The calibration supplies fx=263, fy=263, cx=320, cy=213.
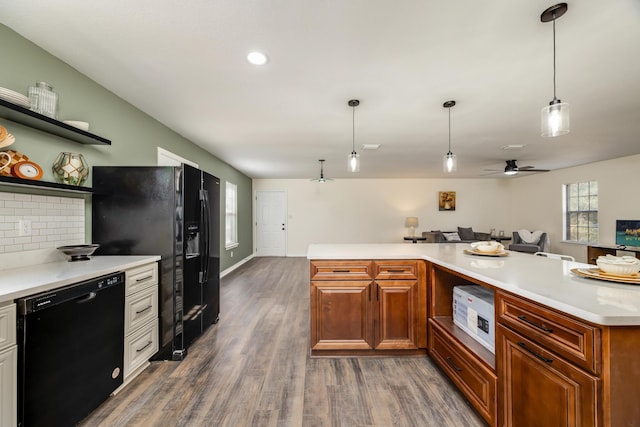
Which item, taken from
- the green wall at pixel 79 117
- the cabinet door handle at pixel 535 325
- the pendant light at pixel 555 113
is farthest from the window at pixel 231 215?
the pendant light at pixel 555 113

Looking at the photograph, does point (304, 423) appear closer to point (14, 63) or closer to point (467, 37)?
point (467, 37)

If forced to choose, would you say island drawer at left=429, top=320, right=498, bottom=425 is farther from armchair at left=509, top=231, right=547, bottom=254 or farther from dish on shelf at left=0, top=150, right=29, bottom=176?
armchair at left=509, top=231, right=547, bottom=254

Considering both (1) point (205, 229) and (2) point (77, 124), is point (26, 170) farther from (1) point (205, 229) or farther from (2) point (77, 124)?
(1) point (205, 229)

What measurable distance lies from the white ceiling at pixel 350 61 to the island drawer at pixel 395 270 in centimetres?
155

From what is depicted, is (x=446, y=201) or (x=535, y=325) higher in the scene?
(x=446, y=201)

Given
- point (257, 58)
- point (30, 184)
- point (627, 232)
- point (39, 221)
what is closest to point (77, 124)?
point (30, 184)

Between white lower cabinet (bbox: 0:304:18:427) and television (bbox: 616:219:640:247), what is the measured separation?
305 inches

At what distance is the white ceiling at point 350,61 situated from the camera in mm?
1480

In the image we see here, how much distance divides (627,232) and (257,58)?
686cm

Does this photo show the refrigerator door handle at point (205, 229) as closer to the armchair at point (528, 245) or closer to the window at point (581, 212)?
the armchair at point (528, 245)

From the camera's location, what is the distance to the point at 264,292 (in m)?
4.21

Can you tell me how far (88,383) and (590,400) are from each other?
7.93 ft

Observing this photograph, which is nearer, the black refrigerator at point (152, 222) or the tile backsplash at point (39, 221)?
the tile backsplash at point (39, 221)

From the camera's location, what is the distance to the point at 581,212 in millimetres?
5895
